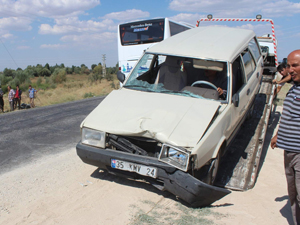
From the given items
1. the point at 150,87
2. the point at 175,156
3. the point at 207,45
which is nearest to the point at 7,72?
the point at 150,87

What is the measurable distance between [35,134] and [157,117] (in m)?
4.53

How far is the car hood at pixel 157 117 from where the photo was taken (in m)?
3.66

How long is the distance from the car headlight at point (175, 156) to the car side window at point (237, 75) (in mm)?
1948

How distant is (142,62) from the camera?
17.9ft

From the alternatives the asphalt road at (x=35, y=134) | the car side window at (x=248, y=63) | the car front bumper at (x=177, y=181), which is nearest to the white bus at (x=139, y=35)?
the asphalt road at (x=35, y=134)

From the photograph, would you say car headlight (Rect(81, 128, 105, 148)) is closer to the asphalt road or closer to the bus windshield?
→ the asphalt road

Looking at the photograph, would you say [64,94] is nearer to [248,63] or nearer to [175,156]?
[248,63]

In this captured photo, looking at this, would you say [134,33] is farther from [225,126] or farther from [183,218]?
[183,218]

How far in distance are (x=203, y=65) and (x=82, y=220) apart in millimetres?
3003

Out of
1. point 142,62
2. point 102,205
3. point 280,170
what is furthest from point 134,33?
point 102,205

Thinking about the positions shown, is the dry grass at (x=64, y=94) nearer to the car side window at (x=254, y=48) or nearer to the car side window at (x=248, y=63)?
the car side window at (x=254, y=48)

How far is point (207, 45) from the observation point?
502 centimetres

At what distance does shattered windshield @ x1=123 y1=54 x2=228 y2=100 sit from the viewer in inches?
186

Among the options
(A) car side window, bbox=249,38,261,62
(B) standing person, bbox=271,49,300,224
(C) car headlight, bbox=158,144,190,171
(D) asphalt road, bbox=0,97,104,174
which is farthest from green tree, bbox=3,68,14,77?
(B) standing person, bbox=271,49,300,224
